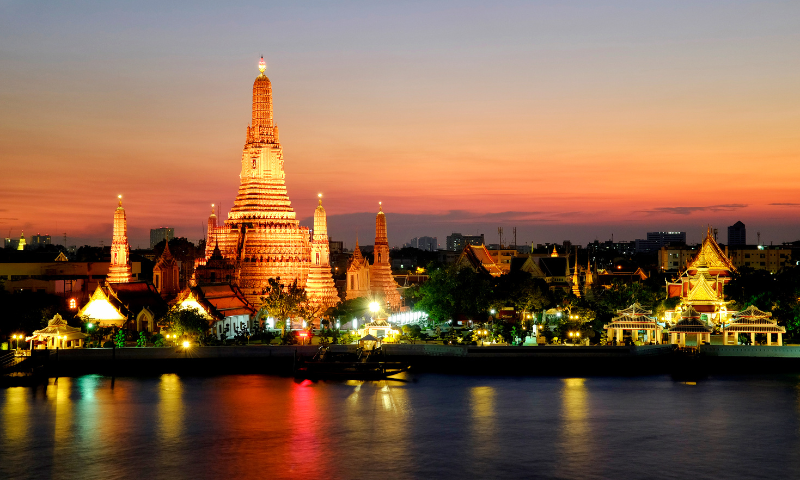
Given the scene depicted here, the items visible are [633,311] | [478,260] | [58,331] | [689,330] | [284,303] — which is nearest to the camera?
[58,331]

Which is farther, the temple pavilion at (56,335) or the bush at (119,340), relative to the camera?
the bush at (119,340)

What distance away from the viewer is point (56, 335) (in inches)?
2685

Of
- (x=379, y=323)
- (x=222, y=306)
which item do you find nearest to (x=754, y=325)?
(x=379, y=323)

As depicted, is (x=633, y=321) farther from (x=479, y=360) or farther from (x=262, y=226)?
(x=262, y=226)

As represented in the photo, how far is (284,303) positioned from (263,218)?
15712mm

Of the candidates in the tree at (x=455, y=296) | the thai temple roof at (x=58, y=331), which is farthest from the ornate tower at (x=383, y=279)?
the thai temple roof at (x=58, y=331)

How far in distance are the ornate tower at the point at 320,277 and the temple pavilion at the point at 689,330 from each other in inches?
1049

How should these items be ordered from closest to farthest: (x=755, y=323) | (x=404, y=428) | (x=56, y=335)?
(x=404, y=428) → (x=56, y=335) → (x=755, y=323)

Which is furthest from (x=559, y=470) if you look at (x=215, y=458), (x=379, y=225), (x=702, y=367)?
(x=379, y=225)

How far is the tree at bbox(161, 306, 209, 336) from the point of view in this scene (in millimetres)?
69938

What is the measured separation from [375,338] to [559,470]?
29542 millimetres

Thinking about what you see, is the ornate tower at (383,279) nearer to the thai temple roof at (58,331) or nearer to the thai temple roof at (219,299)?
the thai temple roof at (219,299)

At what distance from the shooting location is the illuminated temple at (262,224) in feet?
284

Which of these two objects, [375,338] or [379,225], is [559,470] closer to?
[375,338]
